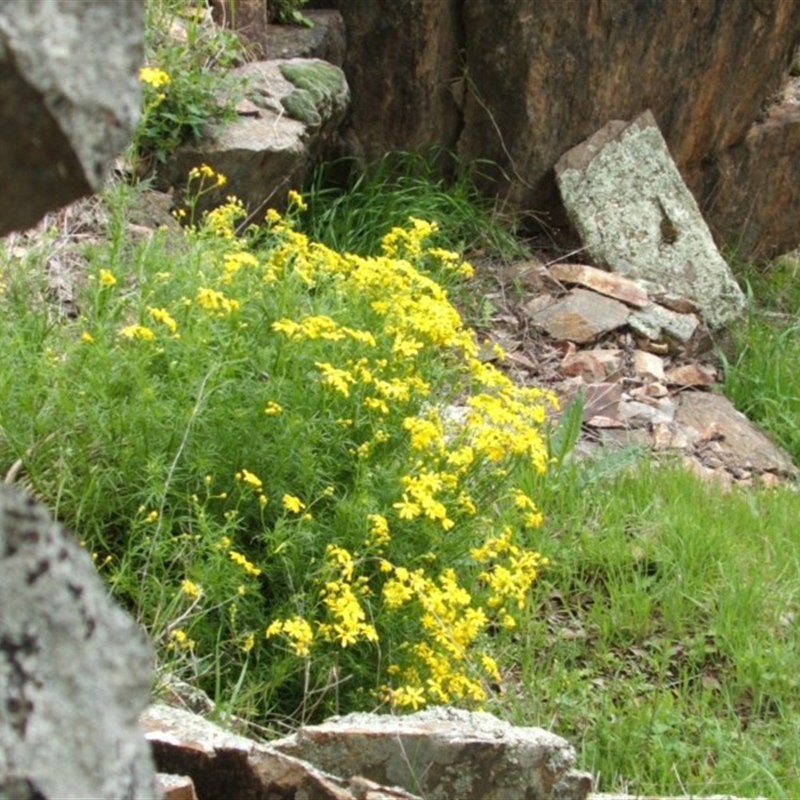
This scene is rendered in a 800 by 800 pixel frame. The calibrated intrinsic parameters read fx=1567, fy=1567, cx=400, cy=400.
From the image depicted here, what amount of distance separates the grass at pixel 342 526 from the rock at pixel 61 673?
78.7 inches

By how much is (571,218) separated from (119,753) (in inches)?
281

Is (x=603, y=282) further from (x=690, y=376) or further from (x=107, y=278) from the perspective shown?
(x=107, y=278)

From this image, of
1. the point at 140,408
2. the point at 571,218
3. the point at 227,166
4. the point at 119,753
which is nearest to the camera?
the point at 119,753

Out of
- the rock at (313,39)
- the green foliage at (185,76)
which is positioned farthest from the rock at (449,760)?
the rock at (313,39)


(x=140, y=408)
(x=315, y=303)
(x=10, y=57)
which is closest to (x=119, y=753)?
(x=10, y=57)

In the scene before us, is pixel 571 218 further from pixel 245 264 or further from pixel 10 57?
pixel 10 57

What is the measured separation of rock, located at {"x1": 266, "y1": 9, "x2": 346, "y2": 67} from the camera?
719 centimetres

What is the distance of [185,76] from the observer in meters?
6.17

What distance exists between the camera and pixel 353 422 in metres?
3.85

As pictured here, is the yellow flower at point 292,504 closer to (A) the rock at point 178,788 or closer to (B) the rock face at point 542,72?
(A) the rock at point 178,788

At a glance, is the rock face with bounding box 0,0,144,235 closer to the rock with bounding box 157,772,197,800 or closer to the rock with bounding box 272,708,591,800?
the rock with bounding box 157,772,197,800

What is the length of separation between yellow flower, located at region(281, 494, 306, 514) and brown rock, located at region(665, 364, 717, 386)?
4.15 metres

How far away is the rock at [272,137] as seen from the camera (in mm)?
6195

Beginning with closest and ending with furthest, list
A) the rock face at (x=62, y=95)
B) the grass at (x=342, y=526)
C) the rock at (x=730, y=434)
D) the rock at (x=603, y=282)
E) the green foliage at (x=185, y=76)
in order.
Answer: the rock face at (x=62, y=95)
the grass at (x=342, y=526)
the green foliage at (x=185, y=76)
the rock at (x=730, y=434)
the rock at (x=603, y=282)
